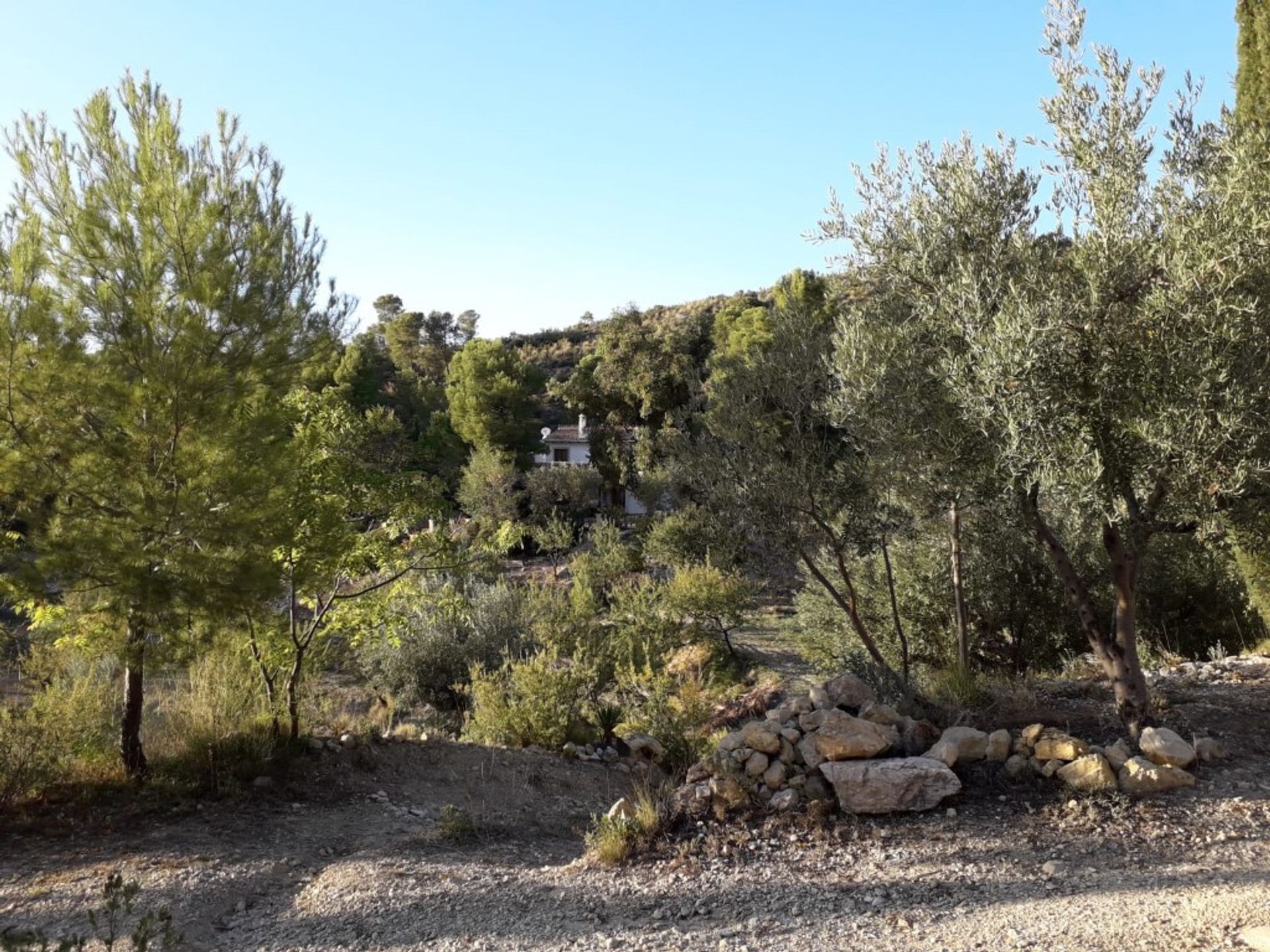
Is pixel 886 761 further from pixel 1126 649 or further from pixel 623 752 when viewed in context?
pixel 623 752

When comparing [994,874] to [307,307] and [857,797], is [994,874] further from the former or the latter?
[307,307]

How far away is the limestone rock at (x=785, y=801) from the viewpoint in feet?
18.2

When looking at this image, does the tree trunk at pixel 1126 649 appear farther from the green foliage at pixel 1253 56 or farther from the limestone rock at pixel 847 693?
the green foliage at pixel 1253 56

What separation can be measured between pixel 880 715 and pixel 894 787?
30.7 inches

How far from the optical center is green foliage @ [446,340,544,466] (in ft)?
109

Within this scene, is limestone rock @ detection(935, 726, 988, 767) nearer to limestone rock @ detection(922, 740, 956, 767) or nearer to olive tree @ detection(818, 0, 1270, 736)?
limestone rock @ detection(922, 740, 956, 767)

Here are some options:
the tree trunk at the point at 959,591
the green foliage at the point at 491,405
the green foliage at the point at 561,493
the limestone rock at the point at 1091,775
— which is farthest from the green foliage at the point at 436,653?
the green foliage at the point at 491,405

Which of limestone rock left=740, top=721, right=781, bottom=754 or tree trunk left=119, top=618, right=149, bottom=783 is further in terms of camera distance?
tree trunk left=119, top=618, right=149, bottom=783

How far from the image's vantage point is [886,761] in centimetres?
564

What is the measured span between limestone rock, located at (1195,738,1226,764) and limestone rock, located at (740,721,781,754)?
297 cm

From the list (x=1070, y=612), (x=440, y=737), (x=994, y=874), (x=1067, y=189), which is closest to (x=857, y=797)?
(x=994, y=874)

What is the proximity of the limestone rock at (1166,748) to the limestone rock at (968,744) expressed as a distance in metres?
1.03

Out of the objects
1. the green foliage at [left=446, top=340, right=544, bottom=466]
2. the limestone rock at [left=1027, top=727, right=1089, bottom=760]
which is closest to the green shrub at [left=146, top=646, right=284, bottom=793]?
the limestone rock at [left=1027, top=727, right=1089, bottom=760]

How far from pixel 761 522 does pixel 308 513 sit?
14.3 ft
